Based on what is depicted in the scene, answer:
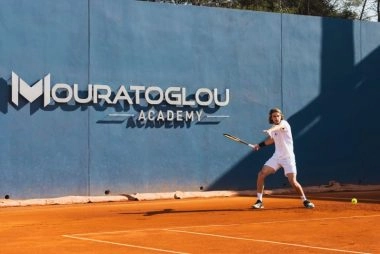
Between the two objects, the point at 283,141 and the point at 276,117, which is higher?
the point at 276,117

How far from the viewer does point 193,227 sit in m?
11.9

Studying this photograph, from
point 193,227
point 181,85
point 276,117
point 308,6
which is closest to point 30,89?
point 181,85

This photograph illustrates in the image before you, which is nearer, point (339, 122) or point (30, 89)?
point (30, 89)

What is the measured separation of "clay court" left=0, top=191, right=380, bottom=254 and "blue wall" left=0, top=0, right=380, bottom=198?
50.3 inches

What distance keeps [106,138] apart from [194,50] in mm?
3249

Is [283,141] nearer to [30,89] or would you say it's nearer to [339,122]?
[30,89]

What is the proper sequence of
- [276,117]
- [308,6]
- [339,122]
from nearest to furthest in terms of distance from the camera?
[276,117] < [339,122] < [308,6]

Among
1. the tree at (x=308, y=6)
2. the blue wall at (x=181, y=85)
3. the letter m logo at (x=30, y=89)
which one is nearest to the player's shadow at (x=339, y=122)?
the blue wall at (x=181, y=85)

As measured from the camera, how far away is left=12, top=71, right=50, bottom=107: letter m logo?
55.6 ft

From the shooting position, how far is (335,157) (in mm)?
21609

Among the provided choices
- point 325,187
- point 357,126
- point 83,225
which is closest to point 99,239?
point 83,225

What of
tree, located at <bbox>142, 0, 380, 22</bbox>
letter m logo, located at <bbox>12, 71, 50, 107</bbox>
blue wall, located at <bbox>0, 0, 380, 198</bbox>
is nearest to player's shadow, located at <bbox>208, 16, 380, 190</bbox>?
blue wall, located at <bbox>0, 0, 380, 198</bbox>

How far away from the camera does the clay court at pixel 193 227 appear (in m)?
9.59

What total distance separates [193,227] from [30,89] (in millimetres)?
6772
